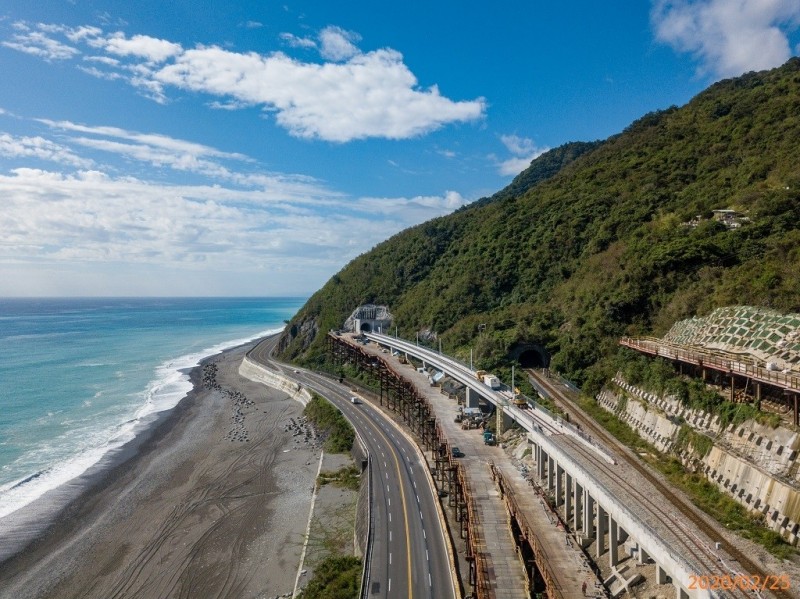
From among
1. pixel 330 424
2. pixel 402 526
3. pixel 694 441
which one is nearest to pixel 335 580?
pixel 402 526

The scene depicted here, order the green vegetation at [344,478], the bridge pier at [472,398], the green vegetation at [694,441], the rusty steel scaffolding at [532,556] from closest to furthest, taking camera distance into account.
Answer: the rusty steel scaffolding at [532,556]
the green vegetation at [694,441]
the green vegetation at [344,478]
the bridge pier at [472,398]

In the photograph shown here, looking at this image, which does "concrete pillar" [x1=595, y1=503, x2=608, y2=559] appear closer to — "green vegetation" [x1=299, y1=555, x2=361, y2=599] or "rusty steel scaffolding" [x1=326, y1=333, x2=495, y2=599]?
"rusty steel scaffolding" [x1=326, y1=333, x2=495, y2=599]

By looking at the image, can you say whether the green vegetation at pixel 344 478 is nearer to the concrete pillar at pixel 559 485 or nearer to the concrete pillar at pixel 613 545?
the concrete pillar at pixel 559 485

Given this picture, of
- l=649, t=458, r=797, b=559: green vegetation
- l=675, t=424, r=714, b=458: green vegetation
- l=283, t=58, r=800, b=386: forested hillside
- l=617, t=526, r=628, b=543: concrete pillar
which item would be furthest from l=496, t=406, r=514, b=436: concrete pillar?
l=617, t=526, r=628, b=543: concrete pillar

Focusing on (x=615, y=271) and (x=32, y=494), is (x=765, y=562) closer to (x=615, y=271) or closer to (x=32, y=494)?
(x=615, y=271)

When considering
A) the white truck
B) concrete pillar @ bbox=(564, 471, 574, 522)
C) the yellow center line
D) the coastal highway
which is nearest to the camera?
the coastal highway

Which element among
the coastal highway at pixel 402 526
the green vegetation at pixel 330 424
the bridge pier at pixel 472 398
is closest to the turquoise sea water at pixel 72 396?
the green vegetation at pixel 330 424
